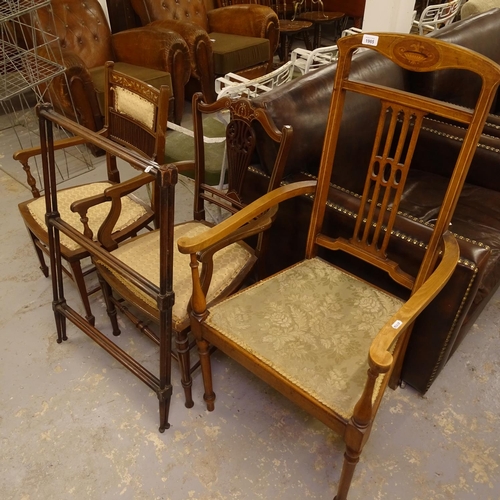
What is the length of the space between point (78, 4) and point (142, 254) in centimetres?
241

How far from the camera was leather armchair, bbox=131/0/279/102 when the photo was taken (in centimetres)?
334

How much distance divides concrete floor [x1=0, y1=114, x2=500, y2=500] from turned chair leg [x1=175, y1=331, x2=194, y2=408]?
6cm

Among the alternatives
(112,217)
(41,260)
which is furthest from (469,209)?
(41,260)

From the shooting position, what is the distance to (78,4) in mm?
3045

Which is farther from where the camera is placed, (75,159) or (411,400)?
(75,159)

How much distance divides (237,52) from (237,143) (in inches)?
93.2

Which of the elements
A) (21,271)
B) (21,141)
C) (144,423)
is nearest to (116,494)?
(144,423)

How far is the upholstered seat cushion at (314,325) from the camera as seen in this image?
112cm

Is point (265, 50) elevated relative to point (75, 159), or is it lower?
elevated

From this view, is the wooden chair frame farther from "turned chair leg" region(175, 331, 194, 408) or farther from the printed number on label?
the printed number on label

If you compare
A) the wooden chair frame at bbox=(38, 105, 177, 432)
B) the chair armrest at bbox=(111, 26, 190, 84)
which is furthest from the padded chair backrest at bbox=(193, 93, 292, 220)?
the chair armrest at bbox=(111, 26, 190, 84)

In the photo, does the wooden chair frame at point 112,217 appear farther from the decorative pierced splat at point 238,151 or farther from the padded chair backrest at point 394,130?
the padded chair backrest at point 394,130

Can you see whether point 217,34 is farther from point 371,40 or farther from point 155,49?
point 371,40

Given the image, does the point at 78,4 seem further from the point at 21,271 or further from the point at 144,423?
the point at 144,423
